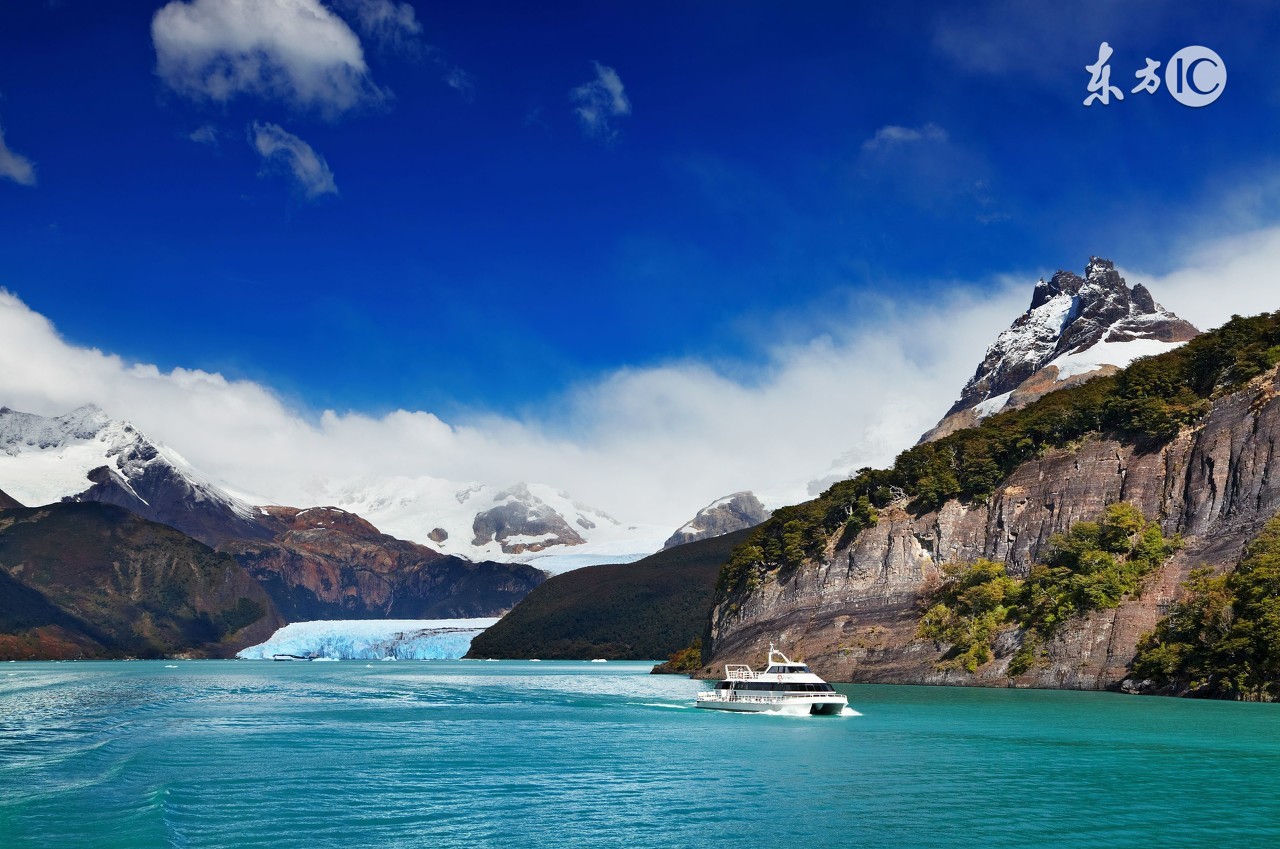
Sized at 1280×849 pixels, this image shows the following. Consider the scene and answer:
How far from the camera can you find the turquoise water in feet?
115

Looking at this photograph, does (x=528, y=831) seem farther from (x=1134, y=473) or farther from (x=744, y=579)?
(x=744, y=579)

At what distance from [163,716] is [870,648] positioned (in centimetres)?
7191

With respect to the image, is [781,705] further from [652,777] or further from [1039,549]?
[1039,549]

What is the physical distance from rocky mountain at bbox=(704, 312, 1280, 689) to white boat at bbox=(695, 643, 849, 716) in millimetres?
26487

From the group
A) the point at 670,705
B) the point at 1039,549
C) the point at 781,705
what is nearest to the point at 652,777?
the point at 781,705

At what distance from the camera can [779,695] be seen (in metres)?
82.9

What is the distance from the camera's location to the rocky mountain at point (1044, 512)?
302 ft

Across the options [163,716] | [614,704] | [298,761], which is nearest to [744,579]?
[614,704]

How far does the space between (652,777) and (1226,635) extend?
176 feet

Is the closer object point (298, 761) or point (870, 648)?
point (298, 761)

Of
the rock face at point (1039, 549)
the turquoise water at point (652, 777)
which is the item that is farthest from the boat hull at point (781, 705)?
the rock face at point (1039, 549)

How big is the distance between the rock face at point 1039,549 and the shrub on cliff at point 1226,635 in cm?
332

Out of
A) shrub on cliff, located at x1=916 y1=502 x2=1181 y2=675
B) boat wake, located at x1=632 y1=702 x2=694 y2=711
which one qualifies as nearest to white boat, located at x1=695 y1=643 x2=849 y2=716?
boat wake, located at x1=632 y1=702 x2=694 y2=711

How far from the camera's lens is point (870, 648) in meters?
115
